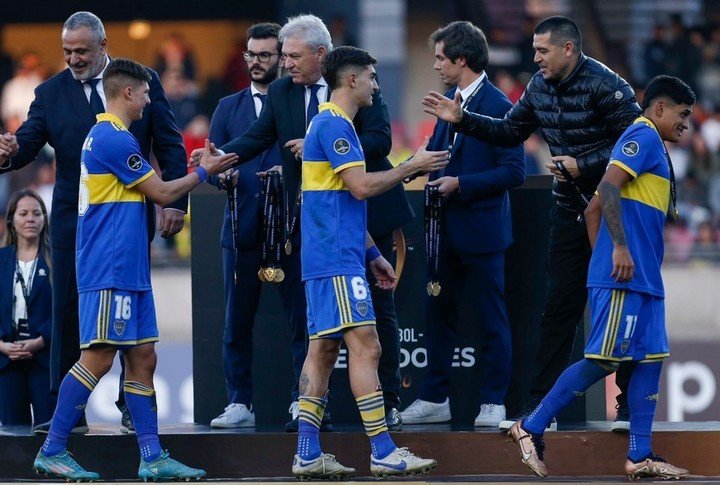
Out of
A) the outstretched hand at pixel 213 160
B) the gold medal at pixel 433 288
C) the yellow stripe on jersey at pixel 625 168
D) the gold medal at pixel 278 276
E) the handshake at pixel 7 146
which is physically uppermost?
the handshake at pixel 7 146

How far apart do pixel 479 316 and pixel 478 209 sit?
60 cm

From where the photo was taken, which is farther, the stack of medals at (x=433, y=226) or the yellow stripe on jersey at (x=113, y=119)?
the stack of medals at (x=433, y=226)

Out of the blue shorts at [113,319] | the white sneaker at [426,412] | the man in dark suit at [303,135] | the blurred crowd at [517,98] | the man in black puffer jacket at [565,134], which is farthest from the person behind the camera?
the blurred crowd at [517,98]

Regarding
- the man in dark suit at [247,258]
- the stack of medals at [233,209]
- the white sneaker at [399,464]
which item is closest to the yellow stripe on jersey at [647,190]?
the white sneaker at [399,464]

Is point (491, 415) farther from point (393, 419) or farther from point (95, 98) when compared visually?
point (95, 98)

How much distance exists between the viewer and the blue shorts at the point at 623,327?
711 cm

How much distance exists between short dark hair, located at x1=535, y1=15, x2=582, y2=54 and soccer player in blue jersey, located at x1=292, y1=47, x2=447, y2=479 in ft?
3.27

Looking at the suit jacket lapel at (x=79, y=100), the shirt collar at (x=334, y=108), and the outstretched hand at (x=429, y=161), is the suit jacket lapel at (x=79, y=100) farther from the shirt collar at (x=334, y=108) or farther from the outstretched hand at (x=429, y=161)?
the outstretched hand at (x=429, y=161)

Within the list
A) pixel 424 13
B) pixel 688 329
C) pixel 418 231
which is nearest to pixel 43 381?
pixel 418 231

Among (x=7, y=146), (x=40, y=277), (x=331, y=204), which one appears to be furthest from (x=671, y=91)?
(x=40, y=277)

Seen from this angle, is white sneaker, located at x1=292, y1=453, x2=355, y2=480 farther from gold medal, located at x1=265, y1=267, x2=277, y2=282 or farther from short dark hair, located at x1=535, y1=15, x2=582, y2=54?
short dark hair, located at x1=535, y1=15, x2=582, y2=54

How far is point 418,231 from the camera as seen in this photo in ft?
28.4

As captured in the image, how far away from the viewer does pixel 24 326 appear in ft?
28.9

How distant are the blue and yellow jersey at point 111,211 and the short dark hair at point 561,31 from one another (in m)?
2.19
